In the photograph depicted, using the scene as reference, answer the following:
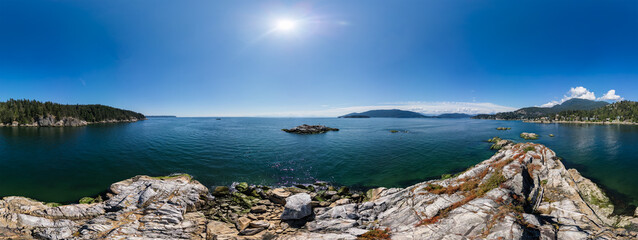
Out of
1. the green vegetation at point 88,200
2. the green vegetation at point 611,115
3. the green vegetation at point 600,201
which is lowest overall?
the green vegetation at point 600,201

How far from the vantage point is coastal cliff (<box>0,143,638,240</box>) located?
10.6 metres

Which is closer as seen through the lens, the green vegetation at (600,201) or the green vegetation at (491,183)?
the green vegetation at (491,183)

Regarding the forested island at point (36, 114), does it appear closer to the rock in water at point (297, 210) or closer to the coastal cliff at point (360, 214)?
the coastal cliff at point (360, 214)

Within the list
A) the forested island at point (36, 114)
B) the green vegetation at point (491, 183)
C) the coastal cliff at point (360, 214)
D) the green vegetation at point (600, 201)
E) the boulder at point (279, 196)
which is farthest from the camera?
the forested island at point (36, 114)

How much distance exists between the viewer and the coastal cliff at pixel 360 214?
1062 centimetres

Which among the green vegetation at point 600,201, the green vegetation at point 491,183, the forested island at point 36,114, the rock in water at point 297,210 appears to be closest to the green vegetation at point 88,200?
the rock in water at point 297,210

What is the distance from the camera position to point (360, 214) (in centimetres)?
1437

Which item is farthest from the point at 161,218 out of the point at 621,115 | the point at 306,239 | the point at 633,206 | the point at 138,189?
the point at 621,115

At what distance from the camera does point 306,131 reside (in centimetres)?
8406

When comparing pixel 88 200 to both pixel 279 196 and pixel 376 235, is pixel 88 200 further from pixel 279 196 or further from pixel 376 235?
pixel 376 235

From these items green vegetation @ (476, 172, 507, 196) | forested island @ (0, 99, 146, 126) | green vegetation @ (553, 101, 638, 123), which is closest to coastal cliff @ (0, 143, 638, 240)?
green vegetation @ (476, 172, 507, 196)

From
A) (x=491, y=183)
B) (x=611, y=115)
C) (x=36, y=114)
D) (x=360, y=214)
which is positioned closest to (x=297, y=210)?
(x=360, y=214)

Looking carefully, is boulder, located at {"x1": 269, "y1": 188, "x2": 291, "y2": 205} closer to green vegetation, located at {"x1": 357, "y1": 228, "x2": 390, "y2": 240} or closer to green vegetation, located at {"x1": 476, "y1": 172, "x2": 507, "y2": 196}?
green vegetation, located at {"x1": 357, "y1": 228, "x2": 390, "y2": 240}

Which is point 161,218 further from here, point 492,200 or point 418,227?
point 492,200
